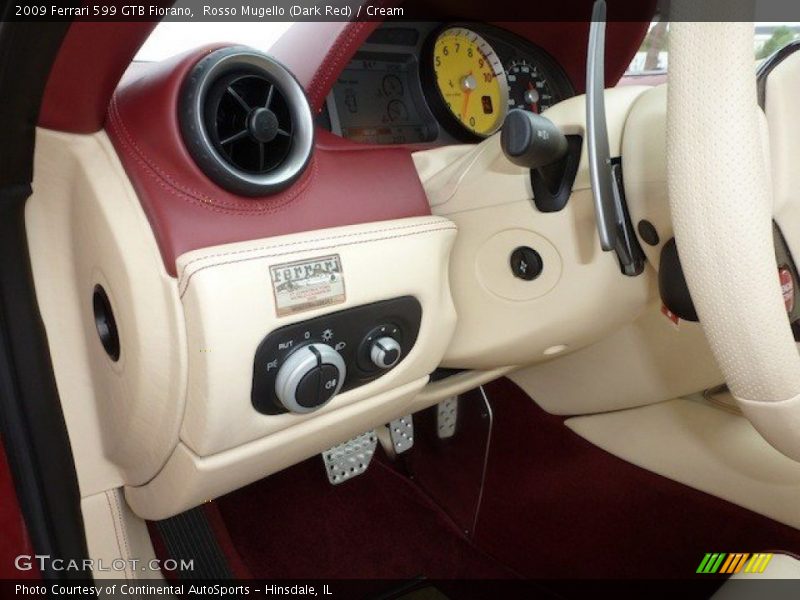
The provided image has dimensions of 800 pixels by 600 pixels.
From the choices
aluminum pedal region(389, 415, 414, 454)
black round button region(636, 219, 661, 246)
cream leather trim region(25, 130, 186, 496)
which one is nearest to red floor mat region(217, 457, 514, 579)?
aluminum pedal region(389, 415, 414, 454)

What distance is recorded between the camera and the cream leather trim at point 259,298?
614 mm

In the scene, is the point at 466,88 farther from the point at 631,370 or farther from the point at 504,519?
the point at 504,519

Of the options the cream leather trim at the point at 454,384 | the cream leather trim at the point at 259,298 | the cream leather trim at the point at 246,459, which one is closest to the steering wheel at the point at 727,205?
the cream leather trim at the point at 259,298

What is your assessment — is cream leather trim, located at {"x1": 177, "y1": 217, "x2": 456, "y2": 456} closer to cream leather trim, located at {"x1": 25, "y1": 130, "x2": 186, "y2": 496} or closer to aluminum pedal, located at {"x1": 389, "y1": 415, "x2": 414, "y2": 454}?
cream leather trim, located at {"x1": 25, "y1": 130, "x2": 186, "y2": 496}

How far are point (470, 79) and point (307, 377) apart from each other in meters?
0.74

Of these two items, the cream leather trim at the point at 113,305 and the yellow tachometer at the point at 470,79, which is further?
Result: the yellow tachometer at the point at 470,79

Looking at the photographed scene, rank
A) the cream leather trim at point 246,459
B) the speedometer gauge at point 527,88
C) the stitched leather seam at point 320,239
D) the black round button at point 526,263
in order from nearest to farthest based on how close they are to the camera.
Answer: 1. the stitched leather seam at point 320,239
2. the cream leather trim at point 246,459
3. the black round button at point 526,263
4. the speedometer gauge at point 527,88

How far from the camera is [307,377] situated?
679 mm

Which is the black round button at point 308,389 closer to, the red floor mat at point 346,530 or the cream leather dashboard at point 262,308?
the cream leather dashboard at point 262,308

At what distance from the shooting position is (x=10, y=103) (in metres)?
0.56

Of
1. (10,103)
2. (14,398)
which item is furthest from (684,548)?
(10,103)

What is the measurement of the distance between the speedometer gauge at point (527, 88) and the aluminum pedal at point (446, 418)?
617mm

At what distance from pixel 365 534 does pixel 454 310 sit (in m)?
0.71

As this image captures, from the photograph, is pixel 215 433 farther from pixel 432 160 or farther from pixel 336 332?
pixel 432 160
